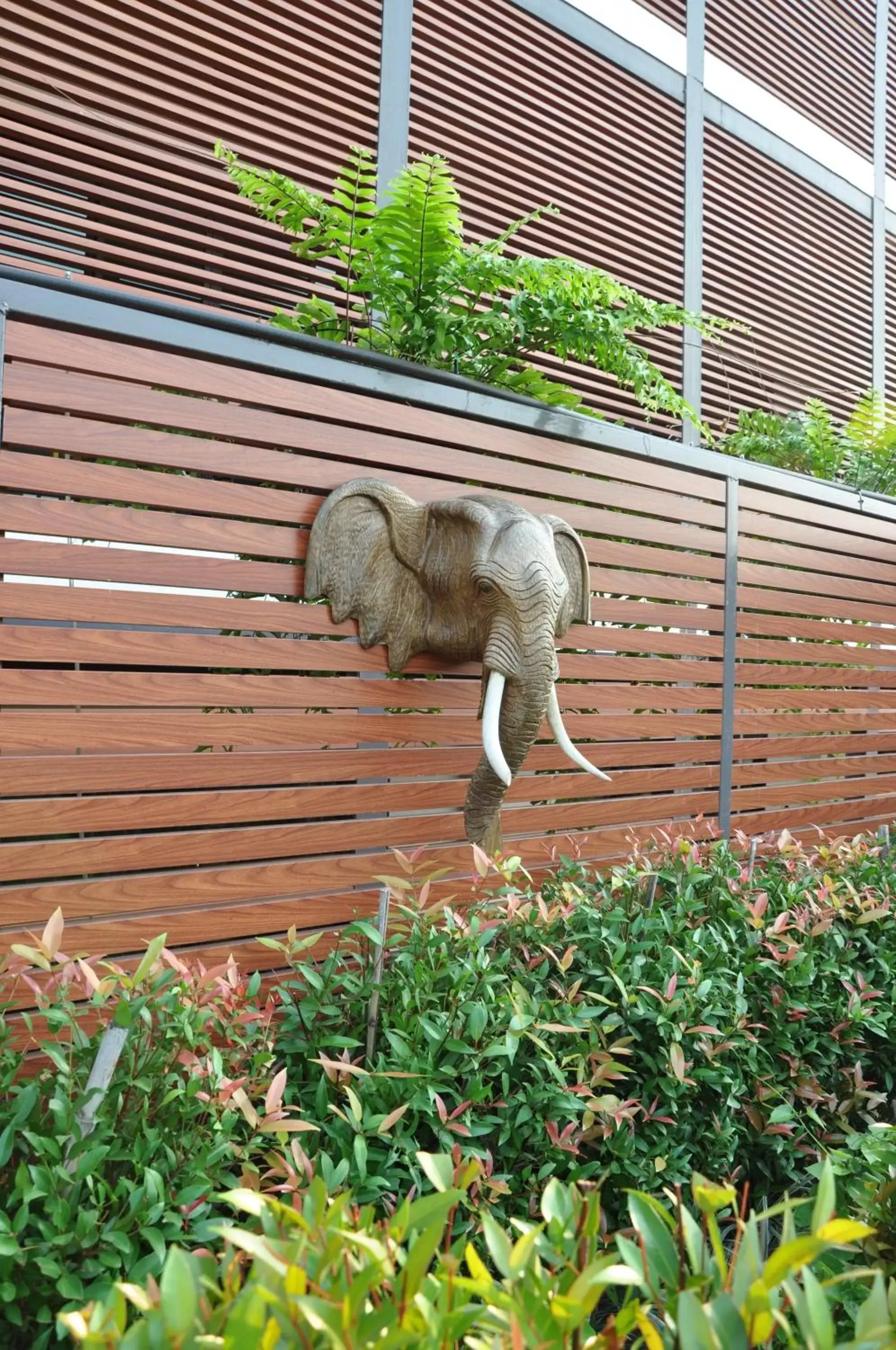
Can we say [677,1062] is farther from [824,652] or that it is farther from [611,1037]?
[824,652]

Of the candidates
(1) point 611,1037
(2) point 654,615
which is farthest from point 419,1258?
(2) point 654,615

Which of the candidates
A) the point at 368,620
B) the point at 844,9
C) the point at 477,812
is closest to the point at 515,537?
the point at 368,620

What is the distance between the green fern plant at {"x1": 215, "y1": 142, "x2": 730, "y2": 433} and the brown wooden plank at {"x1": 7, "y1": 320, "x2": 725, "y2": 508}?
31 centimetres

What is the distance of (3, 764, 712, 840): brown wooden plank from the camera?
2520 mm

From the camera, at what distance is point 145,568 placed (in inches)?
106

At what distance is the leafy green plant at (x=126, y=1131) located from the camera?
1.46m

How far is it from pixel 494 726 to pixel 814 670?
2906 mm

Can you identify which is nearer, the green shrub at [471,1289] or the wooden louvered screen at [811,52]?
the green shrub at [471,1289]

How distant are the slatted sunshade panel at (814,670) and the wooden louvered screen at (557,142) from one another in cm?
190

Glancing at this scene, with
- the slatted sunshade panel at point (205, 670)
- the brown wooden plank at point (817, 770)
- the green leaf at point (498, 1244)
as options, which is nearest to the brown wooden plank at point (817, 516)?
the brown wooden plank at point (817, 770)

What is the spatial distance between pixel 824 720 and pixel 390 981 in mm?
3753

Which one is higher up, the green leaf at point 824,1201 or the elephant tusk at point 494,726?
the elephant tusk at point 494,726

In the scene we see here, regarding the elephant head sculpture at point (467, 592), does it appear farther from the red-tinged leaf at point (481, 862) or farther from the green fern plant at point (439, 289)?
the green fern plant at point (439, 289)

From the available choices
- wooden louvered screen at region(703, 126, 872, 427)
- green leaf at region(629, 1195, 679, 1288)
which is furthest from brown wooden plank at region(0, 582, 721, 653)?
wooden louvered screen at region(703, 126, 872, 427)
